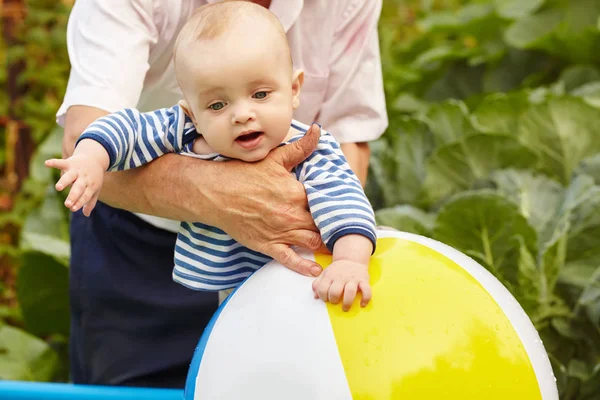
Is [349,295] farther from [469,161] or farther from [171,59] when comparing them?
[469,161]

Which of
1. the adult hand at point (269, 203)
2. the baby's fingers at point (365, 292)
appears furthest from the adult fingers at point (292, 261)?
the baby's fingers at point (365, 292)

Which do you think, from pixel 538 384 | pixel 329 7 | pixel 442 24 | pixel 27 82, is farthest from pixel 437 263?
pixel 27 82

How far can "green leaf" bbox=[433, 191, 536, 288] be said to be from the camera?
2467mm

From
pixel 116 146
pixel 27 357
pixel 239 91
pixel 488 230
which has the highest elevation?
pixel 239 91

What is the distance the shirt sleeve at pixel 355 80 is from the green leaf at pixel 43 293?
4.42 feet

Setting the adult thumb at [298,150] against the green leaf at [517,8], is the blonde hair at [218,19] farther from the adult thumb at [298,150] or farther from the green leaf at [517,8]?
the green leaf at [517,8]

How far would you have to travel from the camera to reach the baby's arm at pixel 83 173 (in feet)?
4.82

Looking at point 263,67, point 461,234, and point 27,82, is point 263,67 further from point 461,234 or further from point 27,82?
point 27,82

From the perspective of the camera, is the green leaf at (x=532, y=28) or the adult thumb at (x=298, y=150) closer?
Answer: the adult thumb at (x=298, y=150)

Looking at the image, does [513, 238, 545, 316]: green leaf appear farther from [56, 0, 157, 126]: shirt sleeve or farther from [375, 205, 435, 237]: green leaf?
[56, 0, 157, 126]: shirt sleeve

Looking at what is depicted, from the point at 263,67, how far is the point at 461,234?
1171mm

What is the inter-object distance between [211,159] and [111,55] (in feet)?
1.13

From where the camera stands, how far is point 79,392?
6.69 ft

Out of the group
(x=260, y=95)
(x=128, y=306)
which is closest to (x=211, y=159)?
(x=260, y=95)
